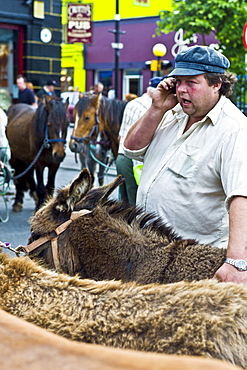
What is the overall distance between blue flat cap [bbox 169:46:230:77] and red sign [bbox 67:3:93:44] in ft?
64.9

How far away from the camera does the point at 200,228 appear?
2980 mm

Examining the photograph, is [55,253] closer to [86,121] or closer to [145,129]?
[145,129]

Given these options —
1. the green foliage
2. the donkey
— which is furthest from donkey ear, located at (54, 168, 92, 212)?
the green foliage

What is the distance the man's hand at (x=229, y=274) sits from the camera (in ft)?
7.85

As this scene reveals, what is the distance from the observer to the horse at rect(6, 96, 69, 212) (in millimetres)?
9891

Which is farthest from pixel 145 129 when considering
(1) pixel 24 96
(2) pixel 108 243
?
(1) pixel 24 96

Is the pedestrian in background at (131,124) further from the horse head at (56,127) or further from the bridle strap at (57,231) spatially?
the bridle strap at (57,231)

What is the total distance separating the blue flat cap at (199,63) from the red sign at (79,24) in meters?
19.8

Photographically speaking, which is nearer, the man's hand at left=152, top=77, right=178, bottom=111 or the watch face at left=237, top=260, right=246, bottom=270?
the watch face at left=237, top=260, right=246, bottom=270

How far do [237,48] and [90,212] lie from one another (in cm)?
1346

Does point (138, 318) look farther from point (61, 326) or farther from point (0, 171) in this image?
point (0, 171)

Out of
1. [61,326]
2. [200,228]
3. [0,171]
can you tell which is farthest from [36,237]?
[0,171]

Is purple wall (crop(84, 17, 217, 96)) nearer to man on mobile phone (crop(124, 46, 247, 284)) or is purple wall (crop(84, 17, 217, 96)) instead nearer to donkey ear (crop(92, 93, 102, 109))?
donkey ear (crop(92, 93, 102, 109))

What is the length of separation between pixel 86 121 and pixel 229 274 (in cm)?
819
